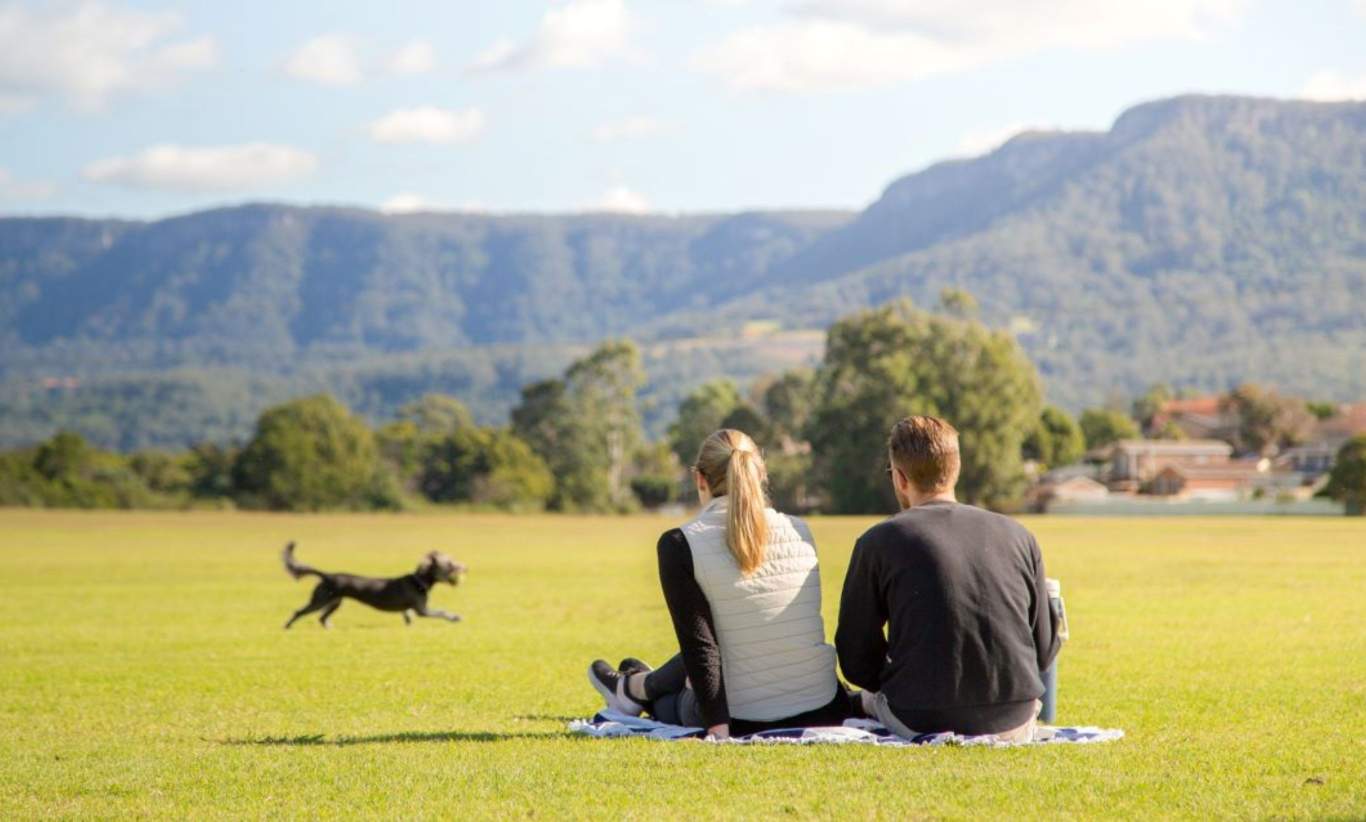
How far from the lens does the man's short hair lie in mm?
8070

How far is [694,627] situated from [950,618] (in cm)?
136

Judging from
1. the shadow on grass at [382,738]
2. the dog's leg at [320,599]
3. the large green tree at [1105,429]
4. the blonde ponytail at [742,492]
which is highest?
the blonde ponytail at [742,492]

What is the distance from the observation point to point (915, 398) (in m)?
83.8

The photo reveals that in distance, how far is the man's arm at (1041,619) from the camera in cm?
820

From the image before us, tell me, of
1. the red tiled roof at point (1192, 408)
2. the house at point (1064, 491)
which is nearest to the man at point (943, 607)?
the house at point (1064, 491)

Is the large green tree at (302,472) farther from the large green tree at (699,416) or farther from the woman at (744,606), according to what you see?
the woman at (744,606)

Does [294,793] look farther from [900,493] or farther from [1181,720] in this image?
[1181,720]

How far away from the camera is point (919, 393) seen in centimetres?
8444

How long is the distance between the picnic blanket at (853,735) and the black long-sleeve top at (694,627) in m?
0.19

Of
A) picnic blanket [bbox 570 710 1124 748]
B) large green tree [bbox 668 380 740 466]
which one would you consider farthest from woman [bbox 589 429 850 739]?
large green tree [bbox 668 380 740 466]

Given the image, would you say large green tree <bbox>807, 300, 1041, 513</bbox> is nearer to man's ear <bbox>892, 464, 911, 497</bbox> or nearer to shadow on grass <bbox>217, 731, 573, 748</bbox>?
shadow on grass <bbox>217, 731, 573, 748</bbox>

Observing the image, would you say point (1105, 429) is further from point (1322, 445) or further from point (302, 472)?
point (302, 472)

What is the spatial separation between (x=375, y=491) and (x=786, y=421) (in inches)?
1405

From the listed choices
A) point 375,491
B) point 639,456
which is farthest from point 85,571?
point 639,456
